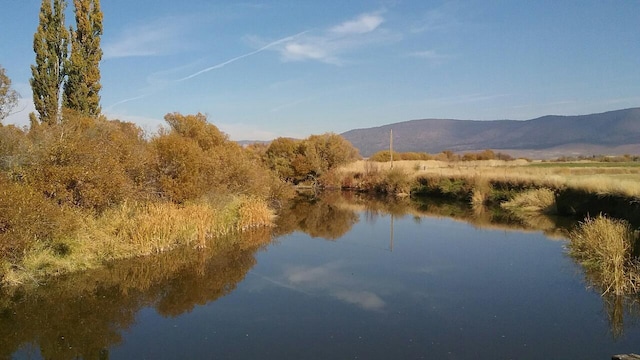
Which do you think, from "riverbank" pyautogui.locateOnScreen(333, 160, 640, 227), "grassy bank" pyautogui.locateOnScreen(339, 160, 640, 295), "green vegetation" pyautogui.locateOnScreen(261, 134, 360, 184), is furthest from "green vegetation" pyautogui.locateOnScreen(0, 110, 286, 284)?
"green vegetation" pyautogui.locateOnScreen(261, 134, 360, 184)

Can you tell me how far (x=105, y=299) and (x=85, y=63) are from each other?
17580 mm

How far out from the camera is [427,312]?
10180 millimetres

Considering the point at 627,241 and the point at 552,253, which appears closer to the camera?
the point at 627,241

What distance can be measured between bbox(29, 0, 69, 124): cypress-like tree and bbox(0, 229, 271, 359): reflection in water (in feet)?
43.1

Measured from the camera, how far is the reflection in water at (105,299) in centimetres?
853

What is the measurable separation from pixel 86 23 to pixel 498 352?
24635mm

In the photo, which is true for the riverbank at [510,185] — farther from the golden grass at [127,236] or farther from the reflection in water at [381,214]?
the golden grass at [127,236]

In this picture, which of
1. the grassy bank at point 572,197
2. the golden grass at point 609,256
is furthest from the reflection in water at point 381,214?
the golden grass at point 609,256

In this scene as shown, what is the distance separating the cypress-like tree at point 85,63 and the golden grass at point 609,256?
73.6 feet

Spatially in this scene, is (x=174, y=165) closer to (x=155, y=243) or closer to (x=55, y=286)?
(x=155, y=243)

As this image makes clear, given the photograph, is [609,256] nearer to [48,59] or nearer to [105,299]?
[105,299]

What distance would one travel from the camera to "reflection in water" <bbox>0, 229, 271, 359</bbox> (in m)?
8.53

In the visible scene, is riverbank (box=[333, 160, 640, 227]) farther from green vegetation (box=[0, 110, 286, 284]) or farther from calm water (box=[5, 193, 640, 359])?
green vegetation (box=[0, 110, 286, 284])

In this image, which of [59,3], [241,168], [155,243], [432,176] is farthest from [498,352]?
[432,176]
